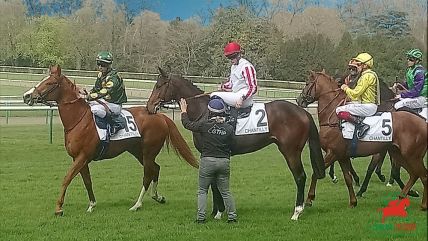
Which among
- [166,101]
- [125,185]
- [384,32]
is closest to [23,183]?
[125,185]

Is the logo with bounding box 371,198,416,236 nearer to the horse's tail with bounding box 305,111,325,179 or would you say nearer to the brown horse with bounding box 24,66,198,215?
the horse's tail with bounding box 305,111,325,179

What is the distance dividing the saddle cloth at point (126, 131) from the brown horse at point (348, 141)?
2390 mm

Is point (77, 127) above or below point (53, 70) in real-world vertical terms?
below

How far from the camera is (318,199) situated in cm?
880

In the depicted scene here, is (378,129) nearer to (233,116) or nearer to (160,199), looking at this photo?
(233,116)

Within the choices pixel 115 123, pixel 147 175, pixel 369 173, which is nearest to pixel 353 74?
pixel 369 173

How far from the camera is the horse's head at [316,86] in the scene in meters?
8.48

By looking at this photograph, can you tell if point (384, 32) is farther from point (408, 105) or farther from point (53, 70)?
point (53, 70)

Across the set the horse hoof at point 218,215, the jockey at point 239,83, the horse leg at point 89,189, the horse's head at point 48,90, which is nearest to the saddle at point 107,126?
the horse leg at point 89,189

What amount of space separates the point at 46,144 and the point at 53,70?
9663 millimetres

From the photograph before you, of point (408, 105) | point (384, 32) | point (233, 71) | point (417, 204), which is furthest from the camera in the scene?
point (384, 32)

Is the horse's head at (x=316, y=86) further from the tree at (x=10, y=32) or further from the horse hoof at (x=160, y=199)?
the tree at (x=10, y=32)

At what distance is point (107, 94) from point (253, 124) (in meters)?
2.02

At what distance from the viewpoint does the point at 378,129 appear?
7.62 metres
